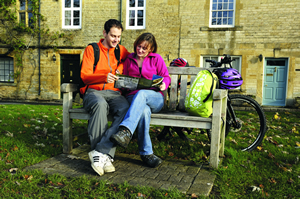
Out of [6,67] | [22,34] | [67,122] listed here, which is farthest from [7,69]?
[67,122]

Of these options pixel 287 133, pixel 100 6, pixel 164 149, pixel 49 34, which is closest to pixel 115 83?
pixel 164 149

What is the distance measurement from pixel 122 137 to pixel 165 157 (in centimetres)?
109

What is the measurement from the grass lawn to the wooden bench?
25cm

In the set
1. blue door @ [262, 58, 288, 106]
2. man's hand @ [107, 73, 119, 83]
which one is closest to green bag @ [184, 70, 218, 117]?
man's hand @ [107, 73, 119, 83]

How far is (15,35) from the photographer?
53.5 feet

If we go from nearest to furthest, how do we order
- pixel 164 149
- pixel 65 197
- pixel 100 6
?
pixel 65 197
pixel 164 149
pixel 100 6

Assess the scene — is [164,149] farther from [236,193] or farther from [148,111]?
[236,193]

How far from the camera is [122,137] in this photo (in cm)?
310

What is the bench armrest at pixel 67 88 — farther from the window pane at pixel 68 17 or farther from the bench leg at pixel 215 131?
the window pane at pixel 68 17

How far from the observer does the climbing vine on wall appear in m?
15.8

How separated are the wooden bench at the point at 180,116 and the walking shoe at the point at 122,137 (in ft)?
1.61

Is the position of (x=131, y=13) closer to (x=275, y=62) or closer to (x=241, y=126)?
(x=275, y=62)

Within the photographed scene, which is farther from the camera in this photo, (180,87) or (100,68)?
(180,87)

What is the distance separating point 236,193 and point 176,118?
111 centimetres
